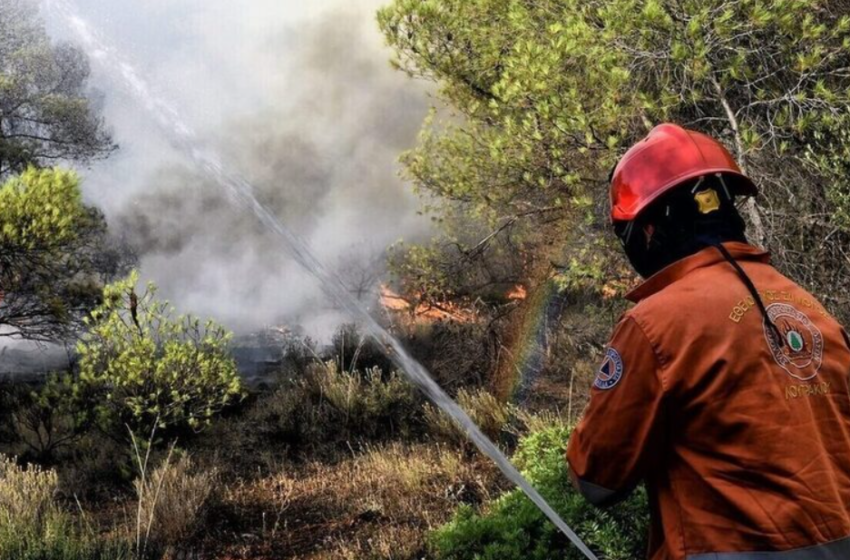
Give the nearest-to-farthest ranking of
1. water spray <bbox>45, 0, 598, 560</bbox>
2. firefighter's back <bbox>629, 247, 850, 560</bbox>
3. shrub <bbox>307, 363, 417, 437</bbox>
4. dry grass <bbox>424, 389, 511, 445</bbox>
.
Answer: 1. firefighter's back <bbox>629, 247, 850, 560</bbox>
2. water spray <bbox>45, 0, 598, 560</bbox>
3. dry grass <bbox>424, 389, 511, 445</bbox>
4. shrub <bbox>307, 363, 417, 437</bbox>

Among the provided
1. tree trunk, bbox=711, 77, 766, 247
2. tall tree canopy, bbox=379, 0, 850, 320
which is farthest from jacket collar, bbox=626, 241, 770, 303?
tree trunk, bbox=711, 77, 766, 247

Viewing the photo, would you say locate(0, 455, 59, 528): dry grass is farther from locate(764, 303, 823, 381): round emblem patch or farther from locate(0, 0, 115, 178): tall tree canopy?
locate(0, 0, 115, 178): tall tree canopy

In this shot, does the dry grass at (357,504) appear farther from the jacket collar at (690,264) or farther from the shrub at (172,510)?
the jacket collar at (690,264)

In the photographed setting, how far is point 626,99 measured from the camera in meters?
5.52

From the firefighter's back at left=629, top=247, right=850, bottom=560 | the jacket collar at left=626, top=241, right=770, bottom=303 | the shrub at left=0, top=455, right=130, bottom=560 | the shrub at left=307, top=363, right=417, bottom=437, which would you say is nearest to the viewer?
the firefighter's back at left=629, top=247, right=850, bottom=560

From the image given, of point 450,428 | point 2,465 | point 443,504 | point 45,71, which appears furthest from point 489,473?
point 45,71

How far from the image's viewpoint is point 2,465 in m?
6.07

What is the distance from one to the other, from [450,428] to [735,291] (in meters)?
6.01

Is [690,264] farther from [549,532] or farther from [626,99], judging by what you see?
[626,99]

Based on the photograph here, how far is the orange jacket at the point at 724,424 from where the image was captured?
1.29 meters

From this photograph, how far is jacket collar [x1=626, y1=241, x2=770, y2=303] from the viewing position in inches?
57.6

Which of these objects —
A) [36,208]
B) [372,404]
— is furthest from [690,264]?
[36,208]

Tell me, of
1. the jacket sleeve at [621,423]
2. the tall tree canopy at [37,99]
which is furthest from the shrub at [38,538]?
the tall tree canopy at [37,99]

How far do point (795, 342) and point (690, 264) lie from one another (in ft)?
0.85
